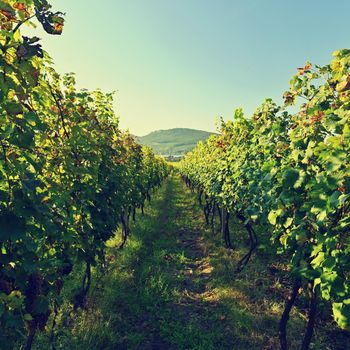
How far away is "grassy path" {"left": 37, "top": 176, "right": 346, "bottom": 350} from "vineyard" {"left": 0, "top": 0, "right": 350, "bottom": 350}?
31mm

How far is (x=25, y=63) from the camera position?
2018 mm

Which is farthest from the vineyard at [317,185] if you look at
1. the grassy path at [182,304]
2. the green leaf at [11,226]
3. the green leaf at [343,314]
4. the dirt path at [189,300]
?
the green leaf at [11,226]

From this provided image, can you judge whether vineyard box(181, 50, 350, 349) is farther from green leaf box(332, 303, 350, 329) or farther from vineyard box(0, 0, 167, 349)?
vineyard box(0, 0, 167, 349)

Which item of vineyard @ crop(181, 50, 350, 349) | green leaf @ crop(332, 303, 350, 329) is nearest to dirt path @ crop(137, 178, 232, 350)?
vineyard @ crop(181, 50, 350, 349)

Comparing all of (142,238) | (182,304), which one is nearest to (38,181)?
(182,304)

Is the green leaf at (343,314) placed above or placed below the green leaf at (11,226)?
below

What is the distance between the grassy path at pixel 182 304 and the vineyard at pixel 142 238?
3 cm

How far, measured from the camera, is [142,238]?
35.0ft

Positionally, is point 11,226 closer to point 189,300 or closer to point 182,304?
point 182,304

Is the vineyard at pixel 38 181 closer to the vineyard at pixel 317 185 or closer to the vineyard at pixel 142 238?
the vineyard at pixel 142 238

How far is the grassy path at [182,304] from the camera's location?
5.16 metres

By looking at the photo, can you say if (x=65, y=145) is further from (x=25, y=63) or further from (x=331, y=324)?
(x=331, y=324)

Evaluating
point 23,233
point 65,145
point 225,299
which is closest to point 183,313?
point 225,299

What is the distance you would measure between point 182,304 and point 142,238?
4383 mm
